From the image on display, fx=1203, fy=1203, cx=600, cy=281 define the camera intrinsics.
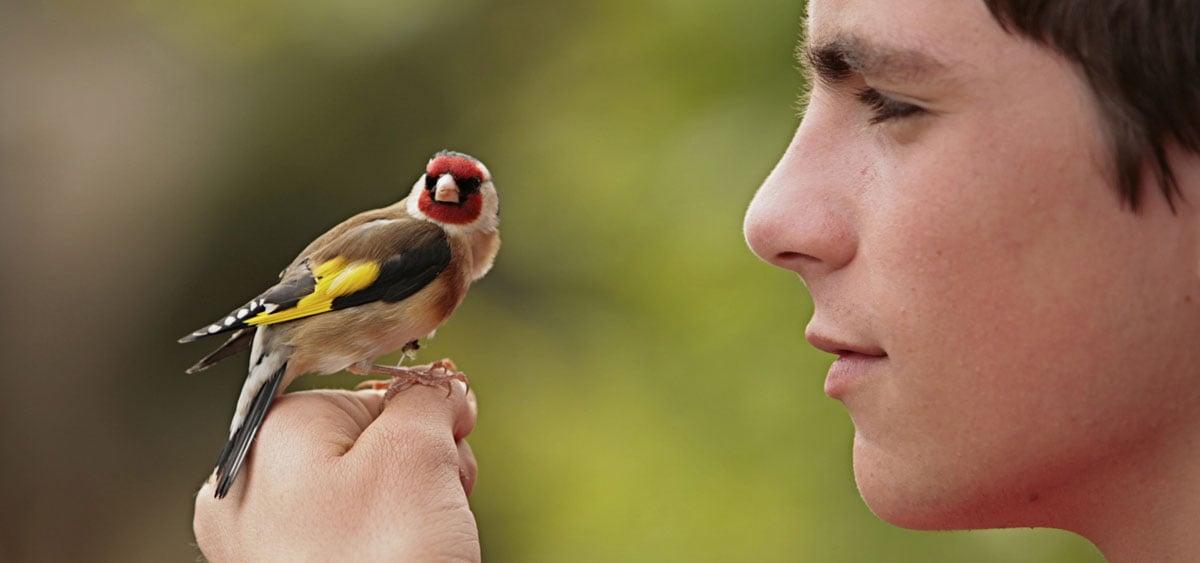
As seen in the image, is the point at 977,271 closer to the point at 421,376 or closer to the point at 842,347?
the point at 842,347

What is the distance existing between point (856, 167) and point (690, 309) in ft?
6.23

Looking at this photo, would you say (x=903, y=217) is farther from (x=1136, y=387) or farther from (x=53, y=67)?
(x=53, y=67)

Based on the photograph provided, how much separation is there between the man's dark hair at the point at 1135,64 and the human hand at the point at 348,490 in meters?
0.62

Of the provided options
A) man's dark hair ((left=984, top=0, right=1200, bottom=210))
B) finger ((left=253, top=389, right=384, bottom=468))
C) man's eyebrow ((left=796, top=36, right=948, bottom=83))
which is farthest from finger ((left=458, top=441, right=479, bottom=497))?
man's dark hair ((left=984, top=0, right=1200, bottom=210))

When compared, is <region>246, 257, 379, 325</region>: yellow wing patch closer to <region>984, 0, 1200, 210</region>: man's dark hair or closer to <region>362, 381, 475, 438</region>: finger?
<region>362, 381, 475, 438</region>: finger

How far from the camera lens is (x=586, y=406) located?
307cm

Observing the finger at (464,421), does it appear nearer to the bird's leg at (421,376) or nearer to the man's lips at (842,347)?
the bird's leg at (421,376)

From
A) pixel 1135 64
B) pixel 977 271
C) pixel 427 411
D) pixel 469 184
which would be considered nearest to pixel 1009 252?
pixel 977 271


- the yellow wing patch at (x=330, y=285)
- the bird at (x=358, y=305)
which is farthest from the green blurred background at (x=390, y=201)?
the yellow wing patch at (x=330, y=285)

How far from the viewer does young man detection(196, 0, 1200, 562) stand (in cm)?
84

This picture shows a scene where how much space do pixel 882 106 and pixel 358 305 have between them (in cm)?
73

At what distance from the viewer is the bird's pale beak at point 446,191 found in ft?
5.24

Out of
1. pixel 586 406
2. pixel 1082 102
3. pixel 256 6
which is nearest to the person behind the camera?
pixel 1082 102

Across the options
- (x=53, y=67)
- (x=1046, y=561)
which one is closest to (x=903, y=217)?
(x=1046, y=561)
